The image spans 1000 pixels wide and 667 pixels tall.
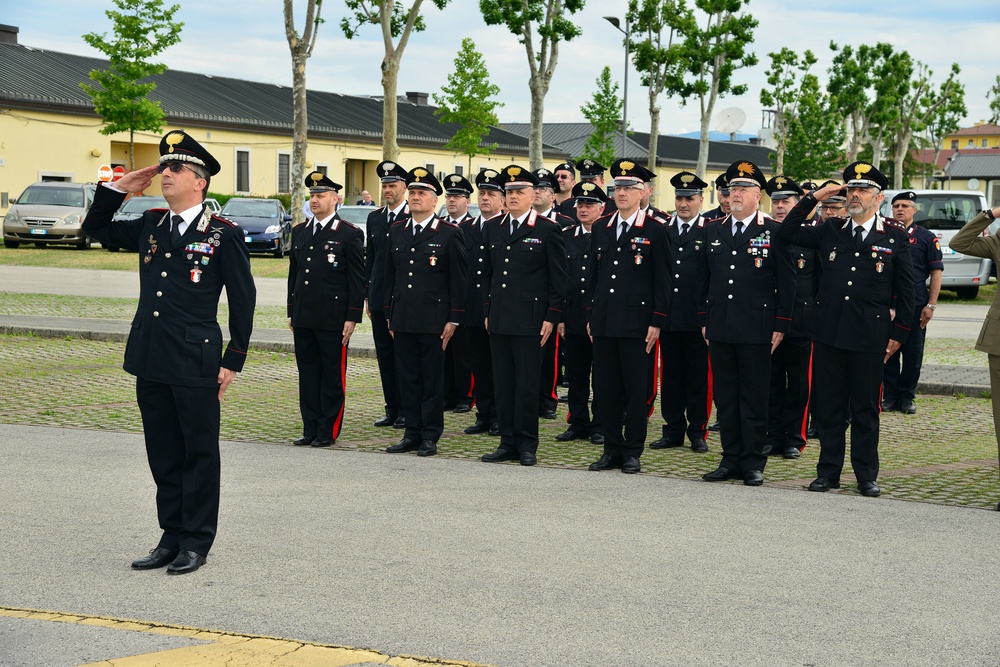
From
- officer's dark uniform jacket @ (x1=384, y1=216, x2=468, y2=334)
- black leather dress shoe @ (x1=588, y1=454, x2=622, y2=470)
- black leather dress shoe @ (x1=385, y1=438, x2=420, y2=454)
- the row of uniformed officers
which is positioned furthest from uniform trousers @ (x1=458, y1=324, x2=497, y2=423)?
black leather dress shoe @ (x1=588, y1=454, x2=622, y2=470)

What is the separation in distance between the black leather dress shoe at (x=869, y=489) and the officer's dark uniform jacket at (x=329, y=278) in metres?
4.14

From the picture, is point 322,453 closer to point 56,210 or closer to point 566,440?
point 566,440

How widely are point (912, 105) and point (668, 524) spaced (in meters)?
64.2

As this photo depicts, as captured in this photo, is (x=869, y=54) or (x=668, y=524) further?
(x=869, y=54)

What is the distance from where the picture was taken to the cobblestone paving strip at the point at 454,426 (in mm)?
9086

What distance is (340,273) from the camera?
33.5 feet

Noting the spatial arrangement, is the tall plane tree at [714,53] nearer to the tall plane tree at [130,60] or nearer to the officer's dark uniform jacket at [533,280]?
the tall plane tree at [130,60]

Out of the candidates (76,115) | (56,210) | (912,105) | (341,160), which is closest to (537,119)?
(56,210)

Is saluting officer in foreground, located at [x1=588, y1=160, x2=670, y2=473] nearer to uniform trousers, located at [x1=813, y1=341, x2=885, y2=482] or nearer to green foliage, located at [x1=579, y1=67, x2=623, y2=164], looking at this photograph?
uniform trousers, located at [x1=813, y1=341, x2=885, y2=482]

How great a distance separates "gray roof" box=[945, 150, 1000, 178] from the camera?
104 meters

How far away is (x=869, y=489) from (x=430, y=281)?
3.77 meters

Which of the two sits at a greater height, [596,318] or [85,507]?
[596,318]

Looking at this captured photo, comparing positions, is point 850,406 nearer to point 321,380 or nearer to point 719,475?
point 719,475

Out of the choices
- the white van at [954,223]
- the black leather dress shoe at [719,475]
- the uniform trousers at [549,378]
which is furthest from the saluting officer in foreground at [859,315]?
the white van at [954,223]
